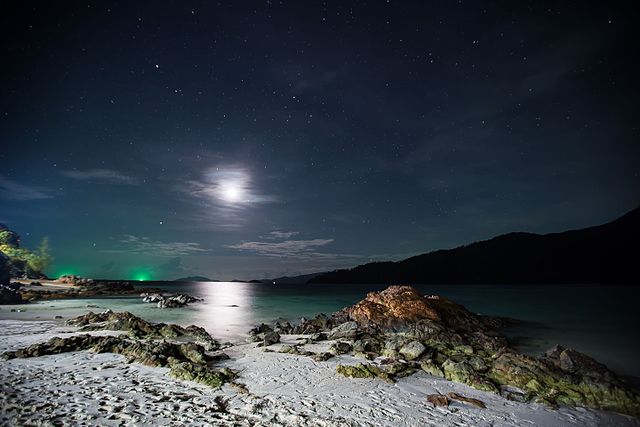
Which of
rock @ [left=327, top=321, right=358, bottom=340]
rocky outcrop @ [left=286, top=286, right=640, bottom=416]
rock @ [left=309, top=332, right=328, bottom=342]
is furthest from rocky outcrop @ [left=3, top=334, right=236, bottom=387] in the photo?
rock @ [left=327, top=321, right=358, bottom=340]

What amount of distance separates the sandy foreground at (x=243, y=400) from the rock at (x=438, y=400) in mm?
188

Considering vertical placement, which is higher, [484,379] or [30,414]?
[30,414]

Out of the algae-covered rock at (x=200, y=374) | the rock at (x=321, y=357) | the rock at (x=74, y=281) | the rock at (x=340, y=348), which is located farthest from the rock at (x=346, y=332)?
the rock at (x=74, y=281)

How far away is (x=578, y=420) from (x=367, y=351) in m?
8.39

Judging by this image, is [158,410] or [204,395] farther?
[204,395]

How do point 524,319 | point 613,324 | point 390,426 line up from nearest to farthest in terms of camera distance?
point 390,426, point 613,324, point 524,319

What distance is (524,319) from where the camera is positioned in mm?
37000

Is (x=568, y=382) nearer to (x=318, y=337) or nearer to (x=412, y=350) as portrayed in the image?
(x=412, y=350)

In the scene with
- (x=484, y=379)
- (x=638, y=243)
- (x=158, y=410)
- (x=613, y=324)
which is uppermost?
(x=638, y=243)

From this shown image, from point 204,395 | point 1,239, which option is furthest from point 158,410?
point 1,239

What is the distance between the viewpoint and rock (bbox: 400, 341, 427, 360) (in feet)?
48.9

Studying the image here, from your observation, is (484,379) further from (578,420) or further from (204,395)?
(204,395)

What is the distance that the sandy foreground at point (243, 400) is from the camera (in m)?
7.87

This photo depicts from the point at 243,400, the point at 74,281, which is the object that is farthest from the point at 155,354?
the point at 74,281
